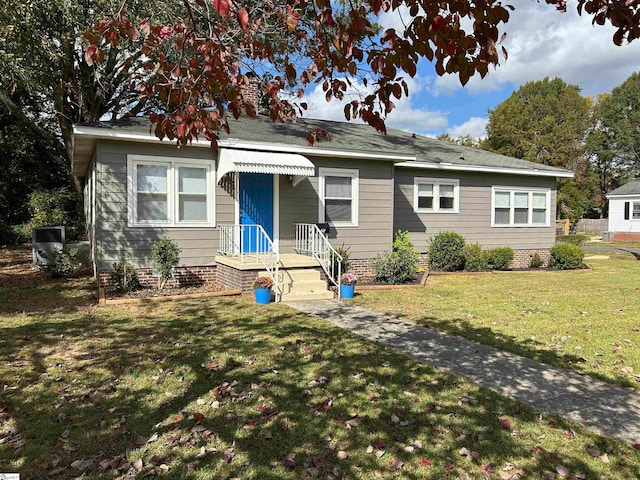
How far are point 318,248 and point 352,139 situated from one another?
4013 mm

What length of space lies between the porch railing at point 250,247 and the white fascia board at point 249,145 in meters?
1.95

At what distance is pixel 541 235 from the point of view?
53.6ft

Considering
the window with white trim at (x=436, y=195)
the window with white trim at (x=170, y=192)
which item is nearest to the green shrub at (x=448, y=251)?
the window with white trim at (x=436, y=195)

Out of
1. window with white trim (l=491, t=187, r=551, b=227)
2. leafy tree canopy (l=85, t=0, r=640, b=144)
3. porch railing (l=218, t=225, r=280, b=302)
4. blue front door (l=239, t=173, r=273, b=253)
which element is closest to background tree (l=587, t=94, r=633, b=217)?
window with white trim (l=491, t=187, r=551, b=227)

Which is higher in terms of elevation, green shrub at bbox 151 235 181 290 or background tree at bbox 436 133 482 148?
background tree at bbox 436 133 482 148

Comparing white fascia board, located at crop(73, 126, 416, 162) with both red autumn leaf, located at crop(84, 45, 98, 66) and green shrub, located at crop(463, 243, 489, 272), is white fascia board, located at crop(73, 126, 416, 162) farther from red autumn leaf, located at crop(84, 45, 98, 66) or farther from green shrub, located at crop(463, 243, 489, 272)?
red autumn leaf, located at crop(84, 45, 98, 66)

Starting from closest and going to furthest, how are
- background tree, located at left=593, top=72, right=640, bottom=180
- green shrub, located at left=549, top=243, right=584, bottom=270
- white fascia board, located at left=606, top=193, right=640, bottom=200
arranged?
green shrub, located at left=549, top=243, right=584, bottom=270 < white fascia board, located at left=606, top=193, right=640, bottom=200 < background tree, located at left=593, top=72, right=640, bottom=180

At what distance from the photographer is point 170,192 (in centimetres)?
1006

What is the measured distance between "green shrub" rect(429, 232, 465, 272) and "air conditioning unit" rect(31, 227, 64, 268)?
11336 mm

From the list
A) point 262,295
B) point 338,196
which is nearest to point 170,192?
point 262,295

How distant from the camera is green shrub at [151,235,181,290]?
9.44 m

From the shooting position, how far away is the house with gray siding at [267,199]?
9.52 m

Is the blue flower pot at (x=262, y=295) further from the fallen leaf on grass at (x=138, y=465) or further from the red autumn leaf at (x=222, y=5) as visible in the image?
the red autumn leaf at (x=222, y=5)

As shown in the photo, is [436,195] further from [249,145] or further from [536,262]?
[249,145]
